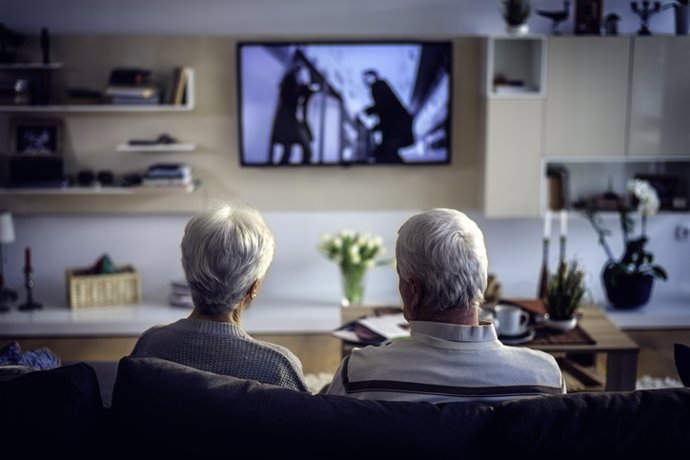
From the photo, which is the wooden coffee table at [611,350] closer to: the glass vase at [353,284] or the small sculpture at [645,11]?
the glass vase at [353,284]

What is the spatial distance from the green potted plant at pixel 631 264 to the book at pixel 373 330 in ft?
7.13

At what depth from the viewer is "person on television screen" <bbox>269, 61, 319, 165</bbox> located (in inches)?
201

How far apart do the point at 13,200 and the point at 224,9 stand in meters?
1.68

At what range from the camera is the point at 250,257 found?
7.30ft

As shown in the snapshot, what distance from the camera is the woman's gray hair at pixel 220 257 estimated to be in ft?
7.23

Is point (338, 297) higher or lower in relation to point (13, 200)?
lower

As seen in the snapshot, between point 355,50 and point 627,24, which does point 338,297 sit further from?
point 627,24

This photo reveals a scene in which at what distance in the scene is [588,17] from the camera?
502 centimetres

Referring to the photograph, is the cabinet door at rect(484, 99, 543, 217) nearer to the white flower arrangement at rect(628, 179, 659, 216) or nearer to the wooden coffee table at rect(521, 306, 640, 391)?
the white flower arrangement at rect(628, 179, 659, 216)

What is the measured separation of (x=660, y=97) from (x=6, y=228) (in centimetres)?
379

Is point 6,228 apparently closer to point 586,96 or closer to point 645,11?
point 586,96

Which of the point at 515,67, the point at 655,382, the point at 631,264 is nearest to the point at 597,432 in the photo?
the point at 655,382

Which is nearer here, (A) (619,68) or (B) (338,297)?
(A) (619,68)

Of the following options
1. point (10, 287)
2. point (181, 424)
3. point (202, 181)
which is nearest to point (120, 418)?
point (181, 424)
